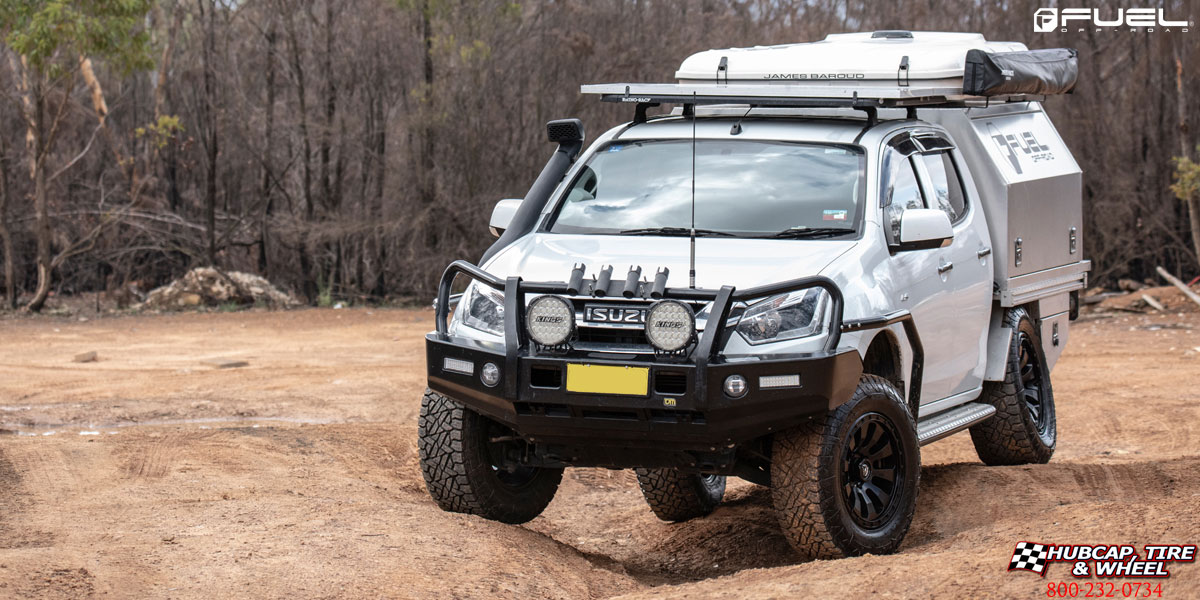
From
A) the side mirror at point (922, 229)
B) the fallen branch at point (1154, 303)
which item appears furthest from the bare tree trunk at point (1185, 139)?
the side mirror at point (922, 229)

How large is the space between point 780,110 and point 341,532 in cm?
328

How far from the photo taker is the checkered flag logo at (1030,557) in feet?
16.2

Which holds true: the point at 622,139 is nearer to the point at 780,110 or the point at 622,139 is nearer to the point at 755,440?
the point at 780,110

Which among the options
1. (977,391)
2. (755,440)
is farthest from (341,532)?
(977,391)

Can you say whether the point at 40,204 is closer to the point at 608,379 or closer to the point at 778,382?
the point at 608,379

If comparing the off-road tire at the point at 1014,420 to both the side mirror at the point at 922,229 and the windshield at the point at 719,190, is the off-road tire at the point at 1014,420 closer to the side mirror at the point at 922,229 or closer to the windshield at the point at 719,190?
the side mirror at the point at 922,229

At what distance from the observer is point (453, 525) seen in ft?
20.8

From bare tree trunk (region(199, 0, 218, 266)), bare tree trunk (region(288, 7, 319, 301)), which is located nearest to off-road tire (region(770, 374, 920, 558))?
bare tree trunk (region(288, 7, 319, 301))

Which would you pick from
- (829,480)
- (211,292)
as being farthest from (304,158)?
(829,480)

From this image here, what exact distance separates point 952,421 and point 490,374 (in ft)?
9.26

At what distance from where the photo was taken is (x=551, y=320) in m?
5.72

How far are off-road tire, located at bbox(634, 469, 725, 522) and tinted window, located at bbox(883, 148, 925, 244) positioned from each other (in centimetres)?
183

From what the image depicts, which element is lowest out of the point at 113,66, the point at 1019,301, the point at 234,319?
the point at 234,319

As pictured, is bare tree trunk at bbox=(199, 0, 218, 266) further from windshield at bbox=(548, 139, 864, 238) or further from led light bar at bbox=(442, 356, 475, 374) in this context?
led light bar at bbox=(442, 356, 475, 374)
